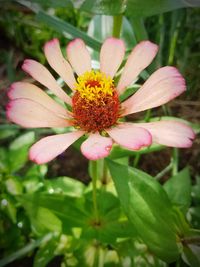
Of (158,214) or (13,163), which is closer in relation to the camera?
(158,214)

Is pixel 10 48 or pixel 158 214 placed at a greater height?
pixel 10 48

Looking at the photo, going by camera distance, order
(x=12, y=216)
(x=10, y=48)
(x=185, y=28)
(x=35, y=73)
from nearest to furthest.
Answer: (x=35, y=73) < (x=12, y=216) < (x=185, y=28) < (x=10, y=48)

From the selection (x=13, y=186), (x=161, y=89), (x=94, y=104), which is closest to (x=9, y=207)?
(x=13, y=186)

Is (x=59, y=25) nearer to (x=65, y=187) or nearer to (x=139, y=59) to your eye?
(x=139, y=59)

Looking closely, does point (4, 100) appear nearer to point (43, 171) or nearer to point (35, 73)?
point (43, 171)

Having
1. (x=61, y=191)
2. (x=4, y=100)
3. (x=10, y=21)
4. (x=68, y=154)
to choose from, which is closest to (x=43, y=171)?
(x=61, y=191)

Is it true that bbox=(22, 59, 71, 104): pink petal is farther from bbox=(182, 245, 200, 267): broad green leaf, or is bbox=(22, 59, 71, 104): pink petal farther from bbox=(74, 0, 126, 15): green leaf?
bbox=(182, 245, 200, 267): broad green leaf

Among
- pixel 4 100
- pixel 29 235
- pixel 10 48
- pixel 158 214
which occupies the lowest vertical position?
pixel 29 235
